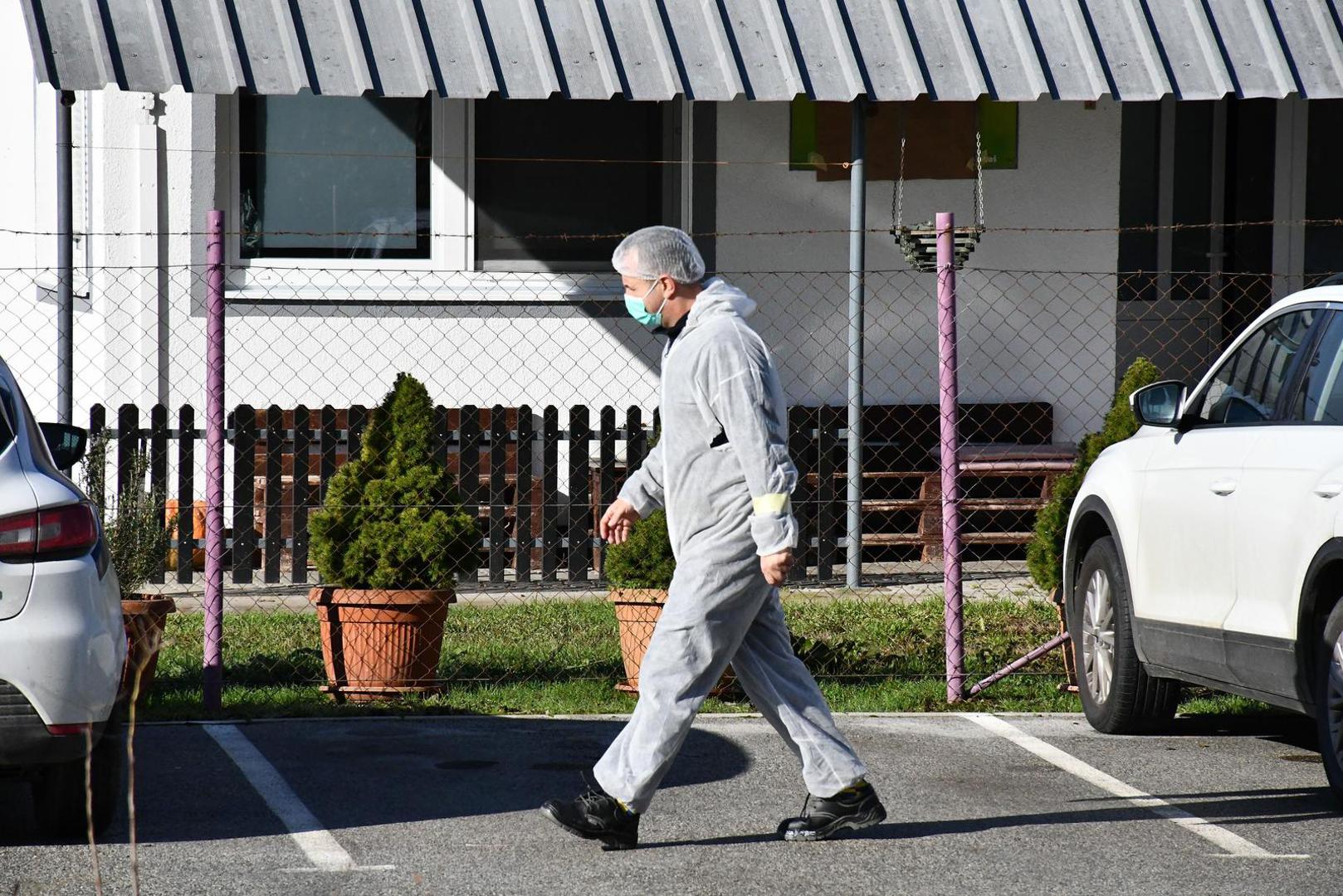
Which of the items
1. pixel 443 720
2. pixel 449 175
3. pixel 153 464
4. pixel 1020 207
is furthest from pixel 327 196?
pixel 443 720

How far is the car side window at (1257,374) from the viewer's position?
6.25m

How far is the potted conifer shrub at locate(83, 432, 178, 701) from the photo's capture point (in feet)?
24.7

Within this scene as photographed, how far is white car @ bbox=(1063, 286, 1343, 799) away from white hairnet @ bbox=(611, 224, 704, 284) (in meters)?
2.00

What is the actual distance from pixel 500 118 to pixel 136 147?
2329 mm

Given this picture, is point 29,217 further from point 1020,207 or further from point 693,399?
point 693,399

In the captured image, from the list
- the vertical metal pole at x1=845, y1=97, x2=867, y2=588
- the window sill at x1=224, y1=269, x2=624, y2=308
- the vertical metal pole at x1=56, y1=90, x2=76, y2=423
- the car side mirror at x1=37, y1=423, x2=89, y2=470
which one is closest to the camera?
the car side mirror at x1=37, y1=423, x2=89, y2=470

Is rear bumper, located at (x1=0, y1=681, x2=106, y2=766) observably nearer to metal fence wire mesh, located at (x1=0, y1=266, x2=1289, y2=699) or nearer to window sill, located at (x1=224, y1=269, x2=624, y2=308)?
metal fence wire mesh, located at (x1=0, y1=266, x2=1289, y2=699)

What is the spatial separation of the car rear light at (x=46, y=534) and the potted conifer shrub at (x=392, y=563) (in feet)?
8.47

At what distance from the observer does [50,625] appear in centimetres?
505

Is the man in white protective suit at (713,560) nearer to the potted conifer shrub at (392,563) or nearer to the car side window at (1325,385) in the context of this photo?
the car side window at (1325,385)

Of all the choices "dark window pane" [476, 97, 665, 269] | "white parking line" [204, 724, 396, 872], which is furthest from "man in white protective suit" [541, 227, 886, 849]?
"dark window pane" [476, 97, 665, 269]

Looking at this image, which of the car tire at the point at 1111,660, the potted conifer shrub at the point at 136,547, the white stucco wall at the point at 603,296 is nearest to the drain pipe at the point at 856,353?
→ the white stucco wall at the point at 603,296

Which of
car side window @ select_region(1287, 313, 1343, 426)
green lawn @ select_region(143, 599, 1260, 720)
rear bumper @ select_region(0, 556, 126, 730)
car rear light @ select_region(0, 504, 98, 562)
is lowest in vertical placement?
green lawn @ select_region(143, 599, 1260, 720)

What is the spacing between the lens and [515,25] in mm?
10109
